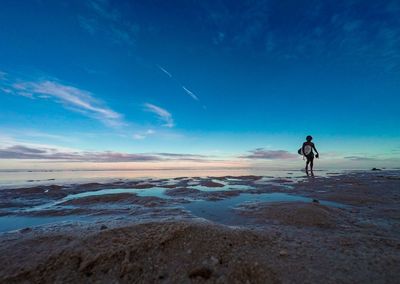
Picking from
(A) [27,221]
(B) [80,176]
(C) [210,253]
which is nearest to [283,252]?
(C) [210,253]

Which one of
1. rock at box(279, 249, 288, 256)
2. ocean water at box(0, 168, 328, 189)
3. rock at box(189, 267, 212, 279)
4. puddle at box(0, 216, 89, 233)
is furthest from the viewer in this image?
ocean water at box(0, 168, 328, 189)

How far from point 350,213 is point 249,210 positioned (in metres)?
2.58

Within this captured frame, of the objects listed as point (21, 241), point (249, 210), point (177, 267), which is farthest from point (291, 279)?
point (21, 241)

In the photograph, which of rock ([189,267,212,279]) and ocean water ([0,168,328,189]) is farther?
ocean water ([0,168,328,189])

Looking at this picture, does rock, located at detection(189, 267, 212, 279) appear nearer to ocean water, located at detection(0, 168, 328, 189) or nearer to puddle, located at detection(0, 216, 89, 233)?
puddle, located at detection(0, 216, 89, 233)

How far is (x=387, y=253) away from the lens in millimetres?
2689

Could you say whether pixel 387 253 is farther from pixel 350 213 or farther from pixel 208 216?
pixel 208 216

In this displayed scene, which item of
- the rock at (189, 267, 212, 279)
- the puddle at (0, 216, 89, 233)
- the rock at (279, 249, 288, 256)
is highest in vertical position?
the rock at (279, 249, 288, 256)

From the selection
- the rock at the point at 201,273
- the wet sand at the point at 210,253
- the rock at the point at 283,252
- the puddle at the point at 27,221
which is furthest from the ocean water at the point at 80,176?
the rock at the point at 283,252

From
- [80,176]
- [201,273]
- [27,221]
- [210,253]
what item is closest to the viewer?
[201,273]

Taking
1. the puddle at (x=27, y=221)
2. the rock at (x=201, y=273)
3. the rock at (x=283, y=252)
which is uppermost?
the rock at (x=283, y=252)

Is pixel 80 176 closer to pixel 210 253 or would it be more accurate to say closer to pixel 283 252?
pixel 210 253

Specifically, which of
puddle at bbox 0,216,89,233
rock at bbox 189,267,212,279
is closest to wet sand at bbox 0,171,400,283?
rock at bbox 189,267,212,279

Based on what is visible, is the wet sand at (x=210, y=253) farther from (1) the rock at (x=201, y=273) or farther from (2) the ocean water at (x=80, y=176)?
(2) the ocean water at (x=80, y=176)
